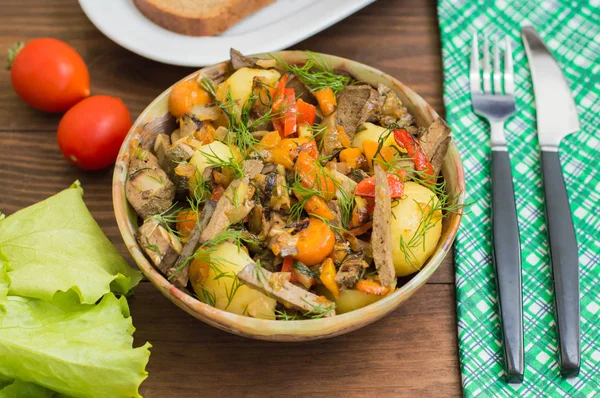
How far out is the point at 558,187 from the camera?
8.05 ft

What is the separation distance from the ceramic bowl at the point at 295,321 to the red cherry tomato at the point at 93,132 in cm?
33

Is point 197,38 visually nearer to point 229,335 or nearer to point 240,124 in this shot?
point 240,124

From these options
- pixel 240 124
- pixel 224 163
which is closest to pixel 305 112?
pixel 240 124

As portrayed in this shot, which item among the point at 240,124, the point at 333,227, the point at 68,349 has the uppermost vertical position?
the point at 240,124

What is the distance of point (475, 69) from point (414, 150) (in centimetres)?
95

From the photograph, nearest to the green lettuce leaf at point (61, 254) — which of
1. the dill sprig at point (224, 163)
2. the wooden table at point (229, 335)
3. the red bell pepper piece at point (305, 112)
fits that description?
the wooden table at point (229, 335)

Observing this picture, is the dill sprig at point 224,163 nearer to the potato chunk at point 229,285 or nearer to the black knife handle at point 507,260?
the potato chunk at point 229,285

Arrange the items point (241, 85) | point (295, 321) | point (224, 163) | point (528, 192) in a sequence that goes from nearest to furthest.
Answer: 1. point (295, 321)
2. point (224, 163)
3. point (241, 85)
4. point (528, 192)

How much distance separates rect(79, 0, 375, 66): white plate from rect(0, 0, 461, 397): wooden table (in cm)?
17

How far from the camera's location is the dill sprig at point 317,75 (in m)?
2.31

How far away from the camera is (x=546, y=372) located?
6.90 ft

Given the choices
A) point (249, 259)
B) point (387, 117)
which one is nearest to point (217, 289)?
point (249, 259)

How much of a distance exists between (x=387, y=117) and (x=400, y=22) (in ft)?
3.63

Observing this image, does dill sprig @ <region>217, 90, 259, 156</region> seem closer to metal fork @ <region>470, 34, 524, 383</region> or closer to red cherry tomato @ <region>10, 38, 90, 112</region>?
red cherry tomato @ <region>10, 38, 90, 112</region>
